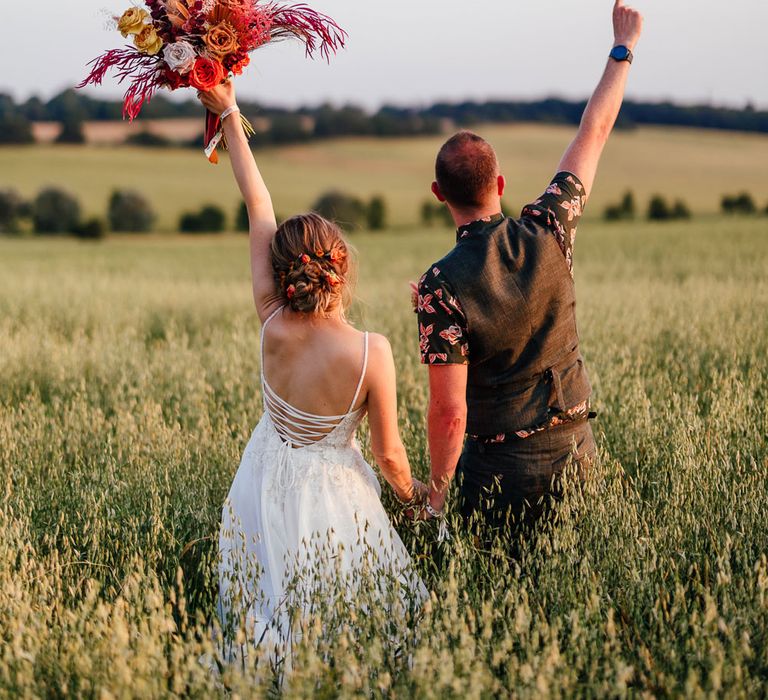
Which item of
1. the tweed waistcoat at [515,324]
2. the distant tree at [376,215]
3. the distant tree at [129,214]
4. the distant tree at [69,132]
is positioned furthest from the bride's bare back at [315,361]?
the distant tree at [69,132]

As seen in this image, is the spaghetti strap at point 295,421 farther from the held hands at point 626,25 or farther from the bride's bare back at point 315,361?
the held hands at point 626,25

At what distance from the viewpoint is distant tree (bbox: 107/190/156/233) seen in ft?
136

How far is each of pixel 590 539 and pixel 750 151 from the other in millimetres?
62948

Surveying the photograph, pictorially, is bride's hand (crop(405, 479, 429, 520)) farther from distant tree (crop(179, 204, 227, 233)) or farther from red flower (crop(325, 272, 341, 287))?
distant tree (crop(179, 204, 227, 233))

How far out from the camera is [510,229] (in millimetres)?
3039

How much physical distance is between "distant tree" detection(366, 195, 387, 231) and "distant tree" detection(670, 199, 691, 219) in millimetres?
16424

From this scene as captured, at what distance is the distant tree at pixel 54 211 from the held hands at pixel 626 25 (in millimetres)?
41223

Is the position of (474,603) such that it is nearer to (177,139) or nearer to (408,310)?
(408,310)

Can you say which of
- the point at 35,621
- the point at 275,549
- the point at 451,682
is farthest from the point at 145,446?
the point at 451,682

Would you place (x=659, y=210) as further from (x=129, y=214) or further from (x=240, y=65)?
(x=240, y=65)

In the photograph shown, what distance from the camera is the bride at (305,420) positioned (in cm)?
289

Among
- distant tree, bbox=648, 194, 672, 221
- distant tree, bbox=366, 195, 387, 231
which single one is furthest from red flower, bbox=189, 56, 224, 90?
distant tree, bbox=648, 194, 672, 221

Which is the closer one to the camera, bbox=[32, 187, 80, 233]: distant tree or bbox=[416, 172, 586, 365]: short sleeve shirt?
bbox=[416, 172, 586, 365]: short sleeve shirt

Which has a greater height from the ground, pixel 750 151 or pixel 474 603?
pixel 750 151
